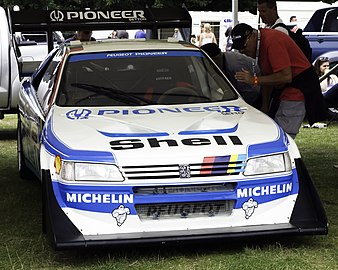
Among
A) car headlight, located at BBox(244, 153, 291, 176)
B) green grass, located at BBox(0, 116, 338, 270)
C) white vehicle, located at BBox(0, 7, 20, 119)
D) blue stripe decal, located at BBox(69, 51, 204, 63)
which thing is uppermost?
blue stripe decal, located at BBox(69, 51, 204, 63)

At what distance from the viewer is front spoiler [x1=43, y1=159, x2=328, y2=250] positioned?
202 inches

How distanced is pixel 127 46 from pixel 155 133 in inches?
69.5

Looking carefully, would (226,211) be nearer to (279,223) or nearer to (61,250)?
(279,223)

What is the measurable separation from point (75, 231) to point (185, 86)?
6.69ft

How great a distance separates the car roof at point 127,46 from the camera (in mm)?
7051

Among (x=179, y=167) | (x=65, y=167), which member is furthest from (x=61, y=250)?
(x=179, y=167)

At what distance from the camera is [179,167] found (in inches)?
206

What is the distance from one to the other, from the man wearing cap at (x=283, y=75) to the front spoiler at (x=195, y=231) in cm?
157

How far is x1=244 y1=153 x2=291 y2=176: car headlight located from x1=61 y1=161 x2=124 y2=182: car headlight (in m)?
0.85

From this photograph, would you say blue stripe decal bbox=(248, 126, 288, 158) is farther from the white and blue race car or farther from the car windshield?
the car windshield

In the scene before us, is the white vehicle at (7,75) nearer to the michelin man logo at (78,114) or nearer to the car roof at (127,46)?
the car roof at (127,46)

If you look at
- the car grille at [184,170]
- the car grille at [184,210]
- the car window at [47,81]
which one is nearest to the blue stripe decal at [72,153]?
the car grille at [184,170]

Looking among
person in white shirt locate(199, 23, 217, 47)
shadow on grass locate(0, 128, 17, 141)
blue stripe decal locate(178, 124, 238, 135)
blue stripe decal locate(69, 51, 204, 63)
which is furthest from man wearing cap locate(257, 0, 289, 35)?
person in white shirt locate(199, 23, 217, 47)

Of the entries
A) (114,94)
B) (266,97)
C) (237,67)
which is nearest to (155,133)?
(114,94)
